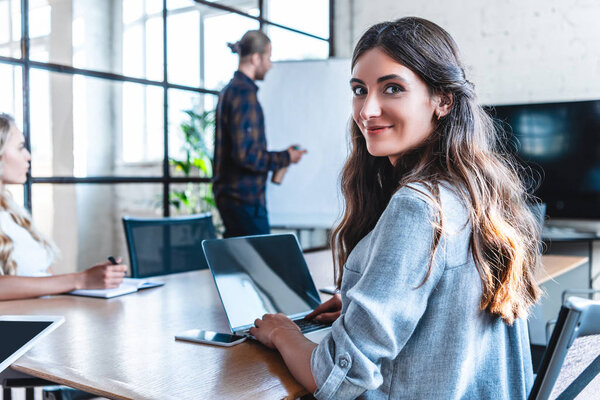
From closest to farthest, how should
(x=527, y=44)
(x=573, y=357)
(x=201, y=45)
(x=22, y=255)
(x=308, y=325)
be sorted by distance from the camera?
(x=573, y=357)
(x=308, y=325)
(x=22, y=255)
(x=201, y=45)
(x=527, y=44)

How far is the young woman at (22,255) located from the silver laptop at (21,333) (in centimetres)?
46

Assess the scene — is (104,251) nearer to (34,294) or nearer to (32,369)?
(34,294)

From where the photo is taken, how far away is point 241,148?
299 cm

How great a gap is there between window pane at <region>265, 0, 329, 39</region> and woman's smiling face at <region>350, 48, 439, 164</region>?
11.7 ft

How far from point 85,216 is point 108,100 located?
0.66 meters

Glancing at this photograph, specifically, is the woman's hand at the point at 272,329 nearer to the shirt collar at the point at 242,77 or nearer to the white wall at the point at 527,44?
the shirt collar at the point at 242,77

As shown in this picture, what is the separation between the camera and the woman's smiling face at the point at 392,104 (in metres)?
1.03

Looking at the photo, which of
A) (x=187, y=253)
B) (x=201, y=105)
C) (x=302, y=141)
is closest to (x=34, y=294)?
(x=187, y=253)

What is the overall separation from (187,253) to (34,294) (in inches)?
30.9

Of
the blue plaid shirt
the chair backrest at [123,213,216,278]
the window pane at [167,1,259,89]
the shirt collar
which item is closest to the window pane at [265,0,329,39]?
the window pane at [167,1,259,89]

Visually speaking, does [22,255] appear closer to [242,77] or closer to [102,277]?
[102,277]

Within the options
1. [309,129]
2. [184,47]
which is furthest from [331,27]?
[184,47]

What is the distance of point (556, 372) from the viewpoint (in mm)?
699

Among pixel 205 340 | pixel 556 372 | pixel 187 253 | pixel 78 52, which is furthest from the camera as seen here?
pixel 78 52
